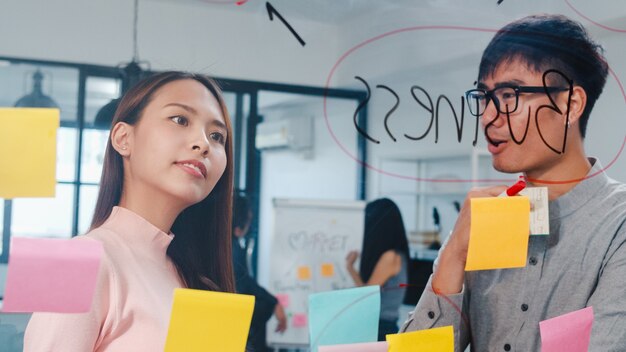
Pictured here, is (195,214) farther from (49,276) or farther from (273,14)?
(273,14)

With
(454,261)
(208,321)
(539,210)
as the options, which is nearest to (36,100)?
(208,321)

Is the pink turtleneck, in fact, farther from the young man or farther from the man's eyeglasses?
the man's eyeglasses

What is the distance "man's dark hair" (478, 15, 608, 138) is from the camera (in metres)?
1.29

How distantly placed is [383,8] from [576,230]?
1.64 feet

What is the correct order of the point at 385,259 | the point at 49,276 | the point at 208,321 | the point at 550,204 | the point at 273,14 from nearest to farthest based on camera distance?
the point at 49,276
the point at 208,321
the point at 273,14
the point at 385,259
the point at 550,204

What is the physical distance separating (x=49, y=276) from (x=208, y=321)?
0.71ft

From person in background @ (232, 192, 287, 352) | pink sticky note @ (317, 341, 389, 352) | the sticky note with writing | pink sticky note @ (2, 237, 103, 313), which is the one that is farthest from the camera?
the sticky note with writing

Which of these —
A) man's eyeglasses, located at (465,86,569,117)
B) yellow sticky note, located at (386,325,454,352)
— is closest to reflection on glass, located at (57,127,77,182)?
yellow sticky note, located at (386,325,454,352)

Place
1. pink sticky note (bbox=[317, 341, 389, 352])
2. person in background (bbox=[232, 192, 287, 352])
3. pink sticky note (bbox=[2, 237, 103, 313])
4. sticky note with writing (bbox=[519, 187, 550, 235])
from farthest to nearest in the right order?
sticky note with writing (bbox=[519, 187, 550, 235]), pink sticky note (bbox=[317, 341, 389, 352]), person in background (bbox=[232, 192, 287, 352]), pink sticky note (bbox=[2, 237, 103, 313])

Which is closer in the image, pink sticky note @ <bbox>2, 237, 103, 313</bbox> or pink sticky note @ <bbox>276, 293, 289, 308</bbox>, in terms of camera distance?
pink sticky note @ <bbox>2, 237, 103, 313</bbox>

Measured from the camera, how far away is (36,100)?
89 cm

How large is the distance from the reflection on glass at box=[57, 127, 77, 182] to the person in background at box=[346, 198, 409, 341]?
44 centimetres

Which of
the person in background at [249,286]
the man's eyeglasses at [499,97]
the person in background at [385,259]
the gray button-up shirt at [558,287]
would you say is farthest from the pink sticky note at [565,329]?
the person in background at [249,286]

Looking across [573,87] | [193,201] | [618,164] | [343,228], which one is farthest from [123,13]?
[618,164]
